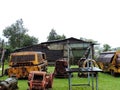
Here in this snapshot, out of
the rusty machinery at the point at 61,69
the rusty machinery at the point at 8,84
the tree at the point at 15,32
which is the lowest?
the rusty machinery at the point at 8,84

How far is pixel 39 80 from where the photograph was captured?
47.9 ft

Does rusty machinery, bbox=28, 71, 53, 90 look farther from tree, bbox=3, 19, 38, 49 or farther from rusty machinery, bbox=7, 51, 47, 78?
tree, bbox=3, 19, 38, 49

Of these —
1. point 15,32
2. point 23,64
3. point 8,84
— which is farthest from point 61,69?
point 15,32

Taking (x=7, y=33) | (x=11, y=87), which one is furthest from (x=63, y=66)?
(x=7, y=33)

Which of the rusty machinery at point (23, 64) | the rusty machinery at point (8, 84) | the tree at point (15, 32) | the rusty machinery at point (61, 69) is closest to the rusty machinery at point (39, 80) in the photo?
the rusty machinery at point (8, 84)

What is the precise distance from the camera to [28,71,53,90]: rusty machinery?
1432cm

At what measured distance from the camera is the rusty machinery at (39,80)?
14.3 m

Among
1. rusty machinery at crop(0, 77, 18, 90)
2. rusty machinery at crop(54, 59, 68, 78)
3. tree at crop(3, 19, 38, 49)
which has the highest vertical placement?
tree at crop(3, 19, 38, 49)

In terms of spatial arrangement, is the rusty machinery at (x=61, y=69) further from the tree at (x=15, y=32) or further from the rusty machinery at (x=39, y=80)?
the tree at (x=15, y=32)

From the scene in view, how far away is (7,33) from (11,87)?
75869 mm

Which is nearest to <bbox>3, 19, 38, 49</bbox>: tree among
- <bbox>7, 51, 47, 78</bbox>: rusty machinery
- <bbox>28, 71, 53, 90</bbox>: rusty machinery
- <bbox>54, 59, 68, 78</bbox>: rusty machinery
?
<bbox>54, 59, 68, 78</bbox>: rusty machinery

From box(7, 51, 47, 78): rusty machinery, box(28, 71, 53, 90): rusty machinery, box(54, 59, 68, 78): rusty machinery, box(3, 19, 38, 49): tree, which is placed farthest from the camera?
box(3, 19, 38, 49): tree

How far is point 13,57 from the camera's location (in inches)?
820

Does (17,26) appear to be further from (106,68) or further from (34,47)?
(106,68)
